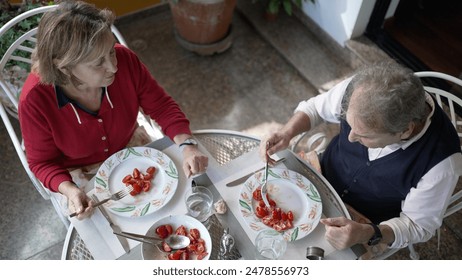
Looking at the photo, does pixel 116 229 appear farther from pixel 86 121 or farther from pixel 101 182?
pixel 86 121

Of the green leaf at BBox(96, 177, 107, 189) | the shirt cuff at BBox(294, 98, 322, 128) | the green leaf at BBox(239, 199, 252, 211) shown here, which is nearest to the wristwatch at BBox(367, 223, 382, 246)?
the green leaf at BBox(239, 199, 252, 211)

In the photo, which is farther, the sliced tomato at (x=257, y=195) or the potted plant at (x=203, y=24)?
the potted plant at (x=203, y=24)

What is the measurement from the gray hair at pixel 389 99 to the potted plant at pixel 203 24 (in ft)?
6.20

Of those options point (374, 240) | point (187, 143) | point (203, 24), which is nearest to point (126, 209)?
point (187, 143)

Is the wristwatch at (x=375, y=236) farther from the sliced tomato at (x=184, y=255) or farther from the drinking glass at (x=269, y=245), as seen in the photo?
the sliced tomato at (x=184, y=255)

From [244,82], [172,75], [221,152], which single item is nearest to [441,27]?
[244,82]

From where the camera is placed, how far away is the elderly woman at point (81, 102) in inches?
55.3

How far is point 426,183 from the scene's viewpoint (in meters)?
1.45

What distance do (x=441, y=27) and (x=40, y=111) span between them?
3.11 meters

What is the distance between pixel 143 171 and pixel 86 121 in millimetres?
324

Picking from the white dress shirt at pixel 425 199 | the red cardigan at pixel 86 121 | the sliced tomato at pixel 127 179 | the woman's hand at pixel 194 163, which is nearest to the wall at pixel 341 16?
the white dress shirt at pixel 425 199

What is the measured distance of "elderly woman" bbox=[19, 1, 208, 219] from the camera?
1.40m

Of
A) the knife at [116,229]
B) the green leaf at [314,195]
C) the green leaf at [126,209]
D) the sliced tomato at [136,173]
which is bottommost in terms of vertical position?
the knife at [116,229]
